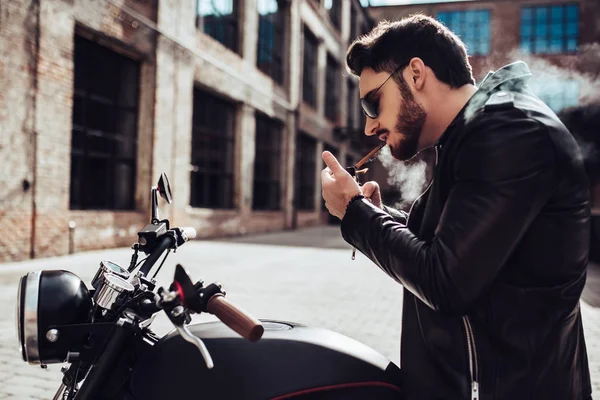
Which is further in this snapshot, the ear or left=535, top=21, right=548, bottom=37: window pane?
left=535, top=21, right=548, bottom=37: window pane

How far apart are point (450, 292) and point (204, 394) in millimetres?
615

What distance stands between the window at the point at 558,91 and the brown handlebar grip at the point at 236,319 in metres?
1.94

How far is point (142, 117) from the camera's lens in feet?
41.5

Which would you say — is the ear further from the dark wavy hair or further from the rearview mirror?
the rearview mirror

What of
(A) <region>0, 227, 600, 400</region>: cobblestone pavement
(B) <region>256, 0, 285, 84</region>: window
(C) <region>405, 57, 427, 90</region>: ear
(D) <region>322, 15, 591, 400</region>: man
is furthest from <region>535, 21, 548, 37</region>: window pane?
(D) <region>322, 15, 591, 400</region>: man

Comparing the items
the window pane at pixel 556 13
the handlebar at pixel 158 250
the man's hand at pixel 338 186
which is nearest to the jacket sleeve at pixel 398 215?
the man's hand at pixel 338 186

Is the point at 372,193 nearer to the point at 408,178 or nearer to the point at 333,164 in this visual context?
the point at 333,164

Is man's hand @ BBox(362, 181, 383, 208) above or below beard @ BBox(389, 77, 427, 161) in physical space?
below

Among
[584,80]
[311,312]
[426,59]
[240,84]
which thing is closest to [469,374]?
A: [426,59]

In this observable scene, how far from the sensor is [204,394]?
4.18ft

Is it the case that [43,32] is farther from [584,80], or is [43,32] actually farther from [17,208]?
[584,80]

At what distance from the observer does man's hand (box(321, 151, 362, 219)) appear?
142cm

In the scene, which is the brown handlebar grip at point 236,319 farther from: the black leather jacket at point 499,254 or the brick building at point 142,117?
the brick building at point 142,117

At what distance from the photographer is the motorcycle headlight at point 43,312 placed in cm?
128
